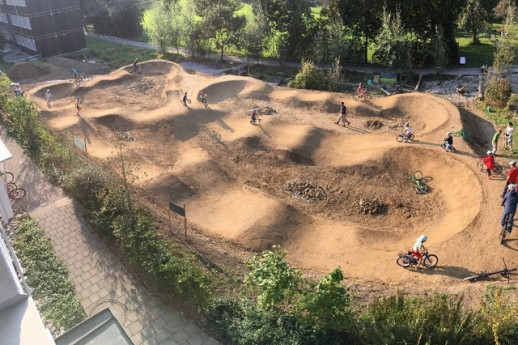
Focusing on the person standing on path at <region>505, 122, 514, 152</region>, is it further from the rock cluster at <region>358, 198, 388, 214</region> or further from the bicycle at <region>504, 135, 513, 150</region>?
the rock cluster at <region>358, 198, 388, 214</region>

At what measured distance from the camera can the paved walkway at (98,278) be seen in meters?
14.5

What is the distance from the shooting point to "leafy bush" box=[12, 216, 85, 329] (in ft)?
48.9

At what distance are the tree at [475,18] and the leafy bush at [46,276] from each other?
52.8 metres

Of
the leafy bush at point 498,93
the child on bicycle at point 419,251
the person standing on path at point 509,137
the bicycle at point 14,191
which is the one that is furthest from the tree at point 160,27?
the child on bicycle at point 419,251

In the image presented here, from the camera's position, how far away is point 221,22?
165 ft

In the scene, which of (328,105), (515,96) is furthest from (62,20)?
(515,96)

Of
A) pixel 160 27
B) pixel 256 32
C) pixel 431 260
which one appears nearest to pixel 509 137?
pixel 431 260

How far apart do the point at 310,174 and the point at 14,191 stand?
16.6 metres

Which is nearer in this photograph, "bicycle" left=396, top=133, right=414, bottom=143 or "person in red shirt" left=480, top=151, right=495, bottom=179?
"person in red shirt" left=480, top=151, right=495, bottom=179

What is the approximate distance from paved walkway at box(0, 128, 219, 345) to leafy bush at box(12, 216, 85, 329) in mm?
382

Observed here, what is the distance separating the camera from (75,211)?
2086cm

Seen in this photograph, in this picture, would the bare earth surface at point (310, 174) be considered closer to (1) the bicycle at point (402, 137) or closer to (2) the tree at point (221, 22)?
(1) the bicycle at point (402, 137)

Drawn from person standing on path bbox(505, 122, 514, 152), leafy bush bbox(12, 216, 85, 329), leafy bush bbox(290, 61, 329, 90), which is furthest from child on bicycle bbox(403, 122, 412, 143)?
leafy bush bbox(12, 216, 85, 329)

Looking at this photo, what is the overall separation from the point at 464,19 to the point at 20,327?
5793 centimetres
